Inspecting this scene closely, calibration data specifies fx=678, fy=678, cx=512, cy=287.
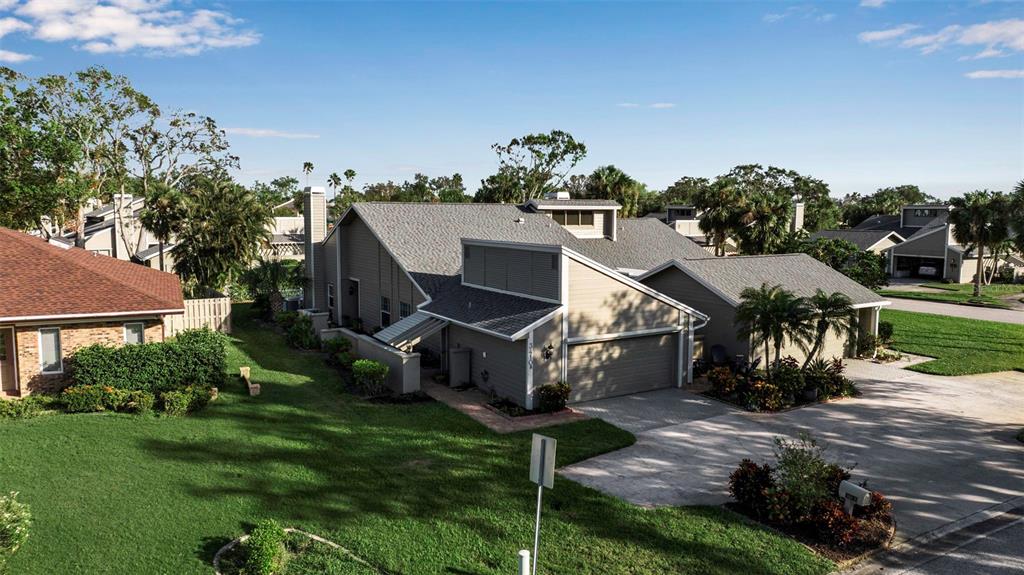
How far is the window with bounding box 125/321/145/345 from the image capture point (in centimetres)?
2083

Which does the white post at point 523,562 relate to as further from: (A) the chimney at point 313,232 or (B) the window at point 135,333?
(A) the chimney at point 313,232

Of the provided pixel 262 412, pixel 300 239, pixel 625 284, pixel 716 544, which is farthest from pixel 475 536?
pixel 300 239

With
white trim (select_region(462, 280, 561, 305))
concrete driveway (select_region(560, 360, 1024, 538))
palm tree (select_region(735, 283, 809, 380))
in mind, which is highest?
white trim (select_region(462, 280, 561, 305))

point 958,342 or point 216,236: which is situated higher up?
point 216,236

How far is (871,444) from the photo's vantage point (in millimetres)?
17609

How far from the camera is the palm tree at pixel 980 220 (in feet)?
159

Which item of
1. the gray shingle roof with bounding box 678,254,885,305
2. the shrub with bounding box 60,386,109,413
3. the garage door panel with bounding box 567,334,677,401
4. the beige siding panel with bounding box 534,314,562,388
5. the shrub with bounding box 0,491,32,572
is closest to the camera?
the shrub with bounding box 0,491,32,572

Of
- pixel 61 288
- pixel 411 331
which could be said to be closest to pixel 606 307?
pixel 411 331

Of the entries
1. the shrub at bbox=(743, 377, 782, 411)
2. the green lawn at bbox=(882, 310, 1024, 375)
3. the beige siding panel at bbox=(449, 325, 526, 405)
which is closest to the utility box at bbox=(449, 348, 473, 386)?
the beige siding panel at bbox=(449, 325, 526, 405)

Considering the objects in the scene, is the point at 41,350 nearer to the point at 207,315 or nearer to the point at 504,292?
the point at 207,315

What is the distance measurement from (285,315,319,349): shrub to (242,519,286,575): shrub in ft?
58.2

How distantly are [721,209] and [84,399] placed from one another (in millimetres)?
37443

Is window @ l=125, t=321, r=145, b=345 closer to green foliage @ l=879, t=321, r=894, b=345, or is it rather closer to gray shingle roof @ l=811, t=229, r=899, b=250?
green foliage @ l=879, t=321, r=894, b=345

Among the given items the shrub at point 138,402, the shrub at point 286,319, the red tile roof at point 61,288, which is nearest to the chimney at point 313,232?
the shrub at point 286,319
